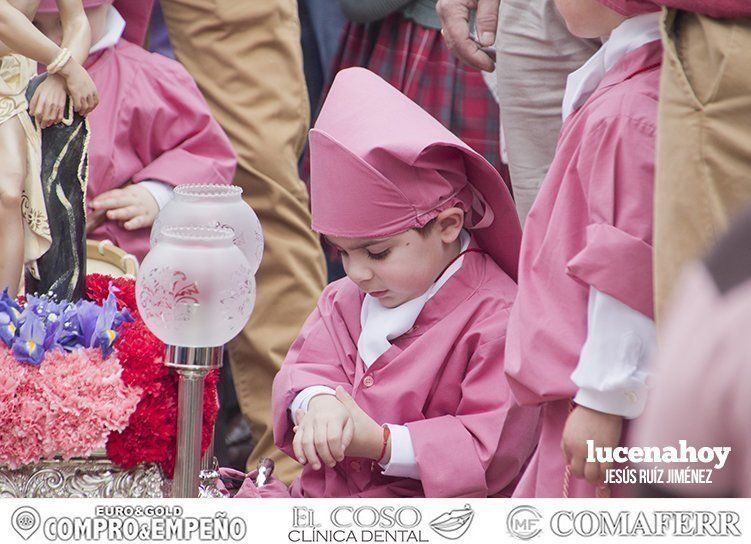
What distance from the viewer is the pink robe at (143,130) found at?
257 cm

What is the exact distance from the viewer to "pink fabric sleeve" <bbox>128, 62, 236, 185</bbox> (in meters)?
2.62

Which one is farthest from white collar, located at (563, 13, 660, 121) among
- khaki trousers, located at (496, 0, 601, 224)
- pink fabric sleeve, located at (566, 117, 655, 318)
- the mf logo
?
khaki trousers, located at (496, 0, 601, 224)

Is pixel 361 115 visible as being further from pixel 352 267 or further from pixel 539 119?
pixel 539 119

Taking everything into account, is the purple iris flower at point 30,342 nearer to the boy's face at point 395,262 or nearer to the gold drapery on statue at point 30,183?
the gold drapery on statue at point 30,183

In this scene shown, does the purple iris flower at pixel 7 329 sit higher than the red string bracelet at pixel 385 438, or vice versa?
the purple iris flower at pixel 7 329

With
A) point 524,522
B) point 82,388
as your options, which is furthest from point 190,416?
point 524,522

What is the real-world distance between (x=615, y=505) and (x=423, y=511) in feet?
0.74

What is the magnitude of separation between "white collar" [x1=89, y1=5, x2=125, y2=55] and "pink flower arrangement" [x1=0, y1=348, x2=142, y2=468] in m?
0.91

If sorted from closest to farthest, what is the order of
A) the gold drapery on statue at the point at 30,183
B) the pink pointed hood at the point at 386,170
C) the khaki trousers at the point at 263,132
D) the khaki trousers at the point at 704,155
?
the khaki trousers at the point at 704,155 < the pink pointed hood at the point at 386,170 < the gold drapery on statue at the point at 30,183 < the khaki trousers at the point at 263,132

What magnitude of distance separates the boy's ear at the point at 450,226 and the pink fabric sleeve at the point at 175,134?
857mm

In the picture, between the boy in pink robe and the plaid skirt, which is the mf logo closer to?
the boy in pink robe

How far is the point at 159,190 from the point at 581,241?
1.31 metres

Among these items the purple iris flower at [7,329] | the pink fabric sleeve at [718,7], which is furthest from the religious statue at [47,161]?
the pink fabric sleeve at [718,7]

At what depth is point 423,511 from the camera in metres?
1.44
